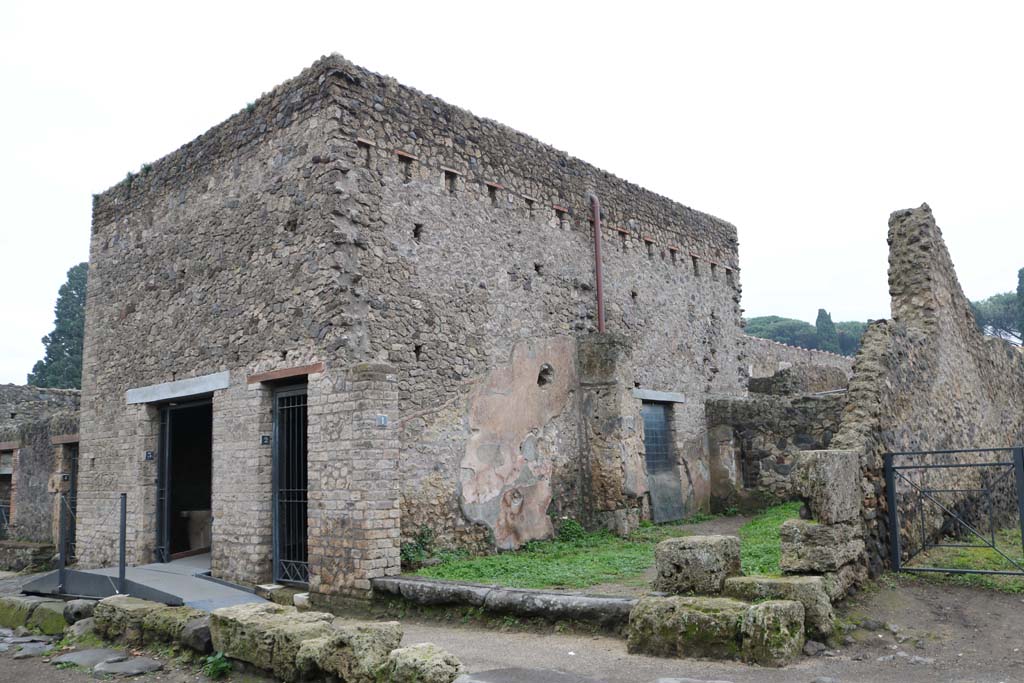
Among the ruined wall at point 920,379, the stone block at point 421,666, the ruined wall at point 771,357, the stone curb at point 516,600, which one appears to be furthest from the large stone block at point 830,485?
the ruined wall at point 771,357

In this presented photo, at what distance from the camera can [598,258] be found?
12.8 metres

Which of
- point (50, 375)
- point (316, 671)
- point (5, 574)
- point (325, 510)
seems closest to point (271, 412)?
point (325, 510)

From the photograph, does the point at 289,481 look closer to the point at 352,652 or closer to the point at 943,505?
the point at 352,652

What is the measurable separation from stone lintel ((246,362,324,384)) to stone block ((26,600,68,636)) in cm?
327

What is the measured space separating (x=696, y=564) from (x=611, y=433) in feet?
17.2

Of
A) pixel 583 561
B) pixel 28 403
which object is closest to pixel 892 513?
pixel 583 561

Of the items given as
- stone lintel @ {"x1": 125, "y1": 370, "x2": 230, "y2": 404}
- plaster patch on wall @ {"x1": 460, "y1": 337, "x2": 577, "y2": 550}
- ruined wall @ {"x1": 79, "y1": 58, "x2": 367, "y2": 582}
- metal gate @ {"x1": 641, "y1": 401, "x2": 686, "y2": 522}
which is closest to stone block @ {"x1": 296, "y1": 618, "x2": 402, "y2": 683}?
ruined wall @ {"x1": 79, "y1": 58, "x2": 367, "y2": 582}

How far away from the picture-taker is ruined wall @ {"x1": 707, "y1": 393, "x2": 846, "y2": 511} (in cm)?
1329

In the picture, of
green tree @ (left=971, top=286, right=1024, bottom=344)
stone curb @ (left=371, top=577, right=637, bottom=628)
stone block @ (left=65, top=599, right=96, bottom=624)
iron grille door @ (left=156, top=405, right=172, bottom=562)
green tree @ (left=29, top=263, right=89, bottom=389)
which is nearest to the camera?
stone curb @ (left=371, top=577, right=637, bottom=628)

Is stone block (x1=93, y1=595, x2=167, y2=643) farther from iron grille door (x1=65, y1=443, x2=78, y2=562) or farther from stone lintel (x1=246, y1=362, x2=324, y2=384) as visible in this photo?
iron grille door (x1=65, y1=443, x2=78, y2=562)

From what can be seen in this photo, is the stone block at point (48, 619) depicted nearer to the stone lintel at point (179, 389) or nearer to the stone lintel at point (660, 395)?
the stone lintel at point (179, 389)

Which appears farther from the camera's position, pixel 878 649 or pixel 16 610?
pixel 16 610

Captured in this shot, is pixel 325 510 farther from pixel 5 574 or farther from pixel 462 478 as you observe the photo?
pixel 5 574

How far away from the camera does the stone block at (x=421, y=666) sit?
17.3 feet
